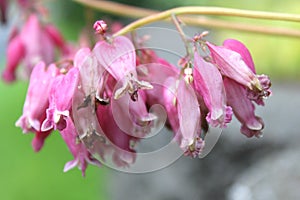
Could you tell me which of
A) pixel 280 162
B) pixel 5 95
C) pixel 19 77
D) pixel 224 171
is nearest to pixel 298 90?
pixel 224 171

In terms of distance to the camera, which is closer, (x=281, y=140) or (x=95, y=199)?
(x=281, y=140)

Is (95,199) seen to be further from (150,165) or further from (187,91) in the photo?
(187,91)

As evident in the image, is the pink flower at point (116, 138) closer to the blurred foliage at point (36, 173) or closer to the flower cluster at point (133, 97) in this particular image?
the flower cluster at point (133, 97)

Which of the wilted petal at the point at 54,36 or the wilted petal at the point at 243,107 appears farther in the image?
the wilted petal at the point at 54,36

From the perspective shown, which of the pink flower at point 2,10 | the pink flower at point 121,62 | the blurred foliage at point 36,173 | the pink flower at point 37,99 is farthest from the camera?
the blurred foliage at point 36,173

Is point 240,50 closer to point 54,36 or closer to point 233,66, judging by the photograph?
point 233,66

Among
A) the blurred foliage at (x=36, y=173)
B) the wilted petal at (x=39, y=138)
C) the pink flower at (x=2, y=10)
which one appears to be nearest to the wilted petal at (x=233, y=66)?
the wilted petal at (x=39, y=138)

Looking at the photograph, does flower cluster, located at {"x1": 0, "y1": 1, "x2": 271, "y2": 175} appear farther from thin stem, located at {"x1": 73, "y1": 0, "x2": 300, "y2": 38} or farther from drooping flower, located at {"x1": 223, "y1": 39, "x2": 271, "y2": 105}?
thin stem, located at {"x1": 73, "y1": 0, "x2": 300, "y2": 38}
